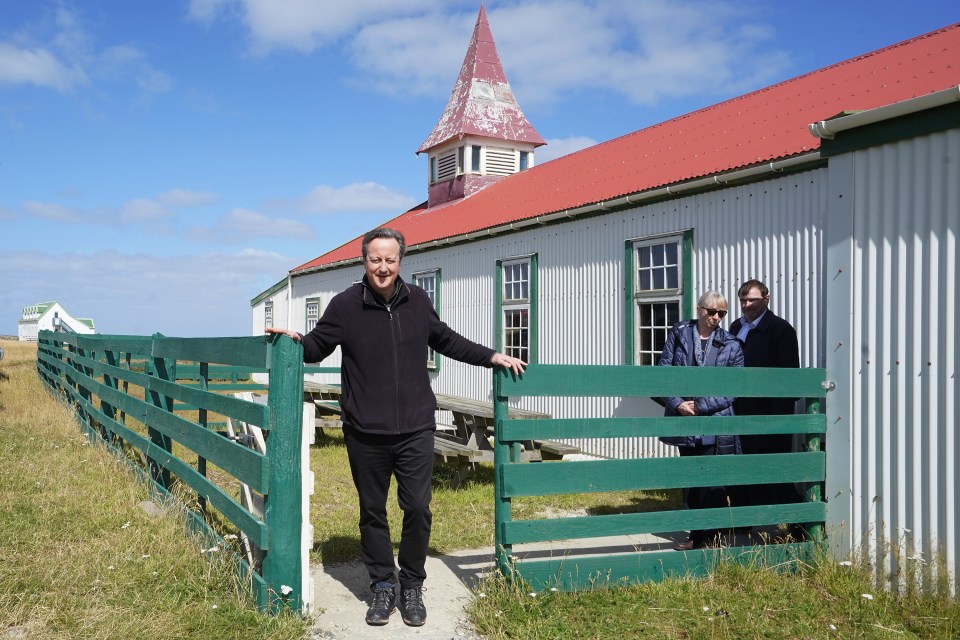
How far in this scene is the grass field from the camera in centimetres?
372

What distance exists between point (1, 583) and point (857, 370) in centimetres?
483

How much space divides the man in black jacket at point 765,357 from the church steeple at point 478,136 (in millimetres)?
13894

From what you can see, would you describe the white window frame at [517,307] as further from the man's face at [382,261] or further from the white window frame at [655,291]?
the man's face at [382,261]

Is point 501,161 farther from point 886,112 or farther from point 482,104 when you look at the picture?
point 886,112

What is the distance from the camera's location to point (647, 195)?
30.8 ft

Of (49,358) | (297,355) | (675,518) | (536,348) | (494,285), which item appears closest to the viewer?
(297,355)

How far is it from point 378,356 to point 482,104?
17801 millimetres

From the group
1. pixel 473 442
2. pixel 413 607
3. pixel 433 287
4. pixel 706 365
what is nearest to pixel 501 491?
pixel 413 607

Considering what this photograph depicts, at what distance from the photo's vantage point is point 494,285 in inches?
503

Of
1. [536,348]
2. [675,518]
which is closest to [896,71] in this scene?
[536,348]

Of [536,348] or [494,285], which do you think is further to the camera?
[494,285]

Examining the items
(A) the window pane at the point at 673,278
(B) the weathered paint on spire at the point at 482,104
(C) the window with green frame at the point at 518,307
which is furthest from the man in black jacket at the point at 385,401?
(B) the weathered paint on spire at the point at 482,104

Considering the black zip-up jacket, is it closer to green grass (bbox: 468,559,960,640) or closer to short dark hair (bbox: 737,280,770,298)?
green grass (bbox: 468,559,960,640)

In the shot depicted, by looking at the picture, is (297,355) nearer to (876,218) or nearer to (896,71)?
(876,218)
